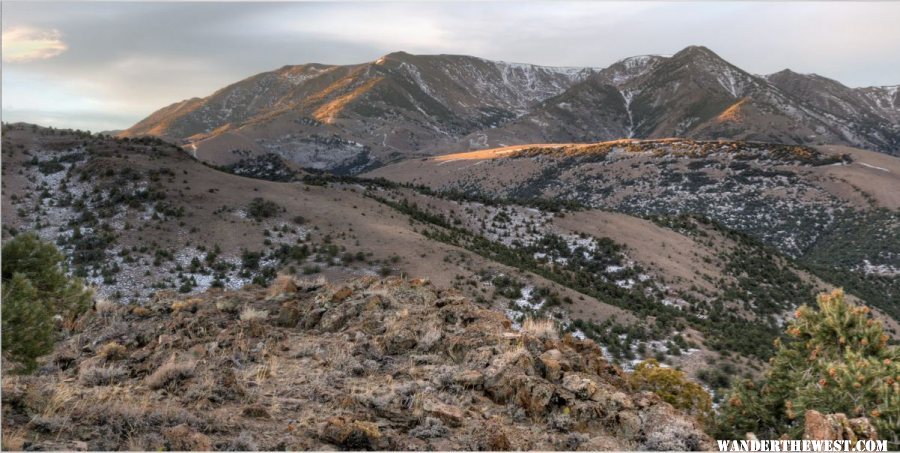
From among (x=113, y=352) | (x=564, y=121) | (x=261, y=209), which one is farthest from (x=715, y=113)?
(x=113, y=352)

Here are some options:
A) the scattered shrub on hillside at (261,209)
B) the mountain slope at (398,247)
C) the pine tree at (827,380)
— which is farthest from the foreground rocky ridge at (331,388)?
the scattered shrub on hillside at (261,209)

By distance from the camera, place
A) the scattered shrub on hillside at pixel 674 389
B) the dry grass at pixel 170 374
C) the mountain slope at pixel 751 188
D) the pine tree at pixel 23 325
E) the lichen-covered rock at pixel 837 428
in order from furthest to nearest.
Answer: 1. the mountain slope at pixel 751 188
2. the scattered shrub on hillside at pixel 674 389
3. the dry grass at pixel 170 374
4. the pine tree at pixel 23 325
5. the lichen-covered rock at pixel 837 428

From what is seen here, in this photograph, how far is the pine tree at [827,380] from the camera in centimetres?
574

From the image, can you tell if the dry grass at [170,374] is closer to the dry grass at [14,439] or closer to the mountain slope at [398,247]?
the dry grass at [14,439]

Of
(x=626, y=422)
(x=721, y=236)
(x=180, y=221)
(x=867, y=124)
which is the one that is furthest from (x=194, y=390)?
(x=867, y=124)

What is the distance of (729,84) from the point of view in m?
178

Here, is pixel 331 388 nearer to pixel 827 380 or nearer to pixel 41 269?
pixel 41 269

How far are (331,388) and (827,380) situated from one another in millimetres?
5876

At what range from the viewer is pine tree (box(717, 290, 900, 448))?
574 cm

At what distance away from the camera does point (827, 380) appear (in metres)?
6.14

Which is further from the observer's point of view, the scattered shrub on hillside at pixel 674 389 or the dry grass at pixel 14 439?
the scattered shrub on hillside at pixel 674 389

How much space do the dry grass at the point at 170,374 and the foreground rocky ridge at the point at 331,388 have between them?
0.05 feet

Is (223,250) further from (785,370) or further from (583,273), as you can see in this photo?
→ (785,370)

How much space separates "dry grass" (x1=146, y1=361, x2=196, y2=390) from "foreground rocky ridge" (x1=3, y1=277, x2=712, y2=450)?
0.05 ft
